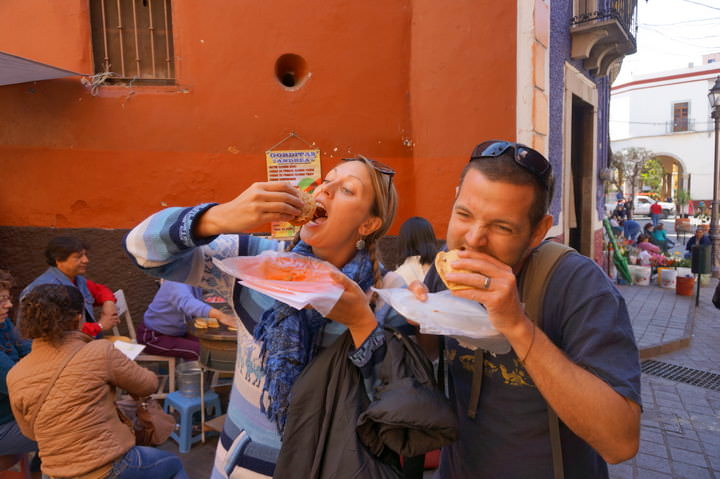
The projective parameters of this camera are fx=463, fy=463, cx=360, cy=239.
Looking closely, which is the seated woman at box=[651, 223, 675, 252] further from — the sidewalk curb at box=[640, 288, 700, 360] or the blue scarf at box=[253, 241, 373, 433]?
the blue scarf at box=[253, 241, 373, 433]

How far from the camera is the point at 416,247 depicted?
446cm

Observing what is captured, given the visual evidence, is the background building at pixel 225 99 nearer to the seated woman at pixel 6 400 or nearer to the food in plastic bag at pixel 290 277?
the seated woman at pixel 6 400

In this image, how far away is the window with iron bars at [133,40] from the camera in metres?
5.77

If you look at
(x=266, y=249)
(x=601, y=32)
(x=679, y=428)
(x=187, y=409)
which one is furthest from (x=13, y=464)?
(x=601, y=32)

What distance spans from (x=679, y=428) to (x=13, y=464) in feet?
19.2

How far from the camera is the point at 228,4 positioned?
5645 mm

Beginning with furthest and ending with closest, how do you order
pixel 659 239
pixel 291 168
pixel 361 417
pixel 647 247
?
pixel 659 239 → pixel 647 247 → pixel 291 168 → pixel 361 417

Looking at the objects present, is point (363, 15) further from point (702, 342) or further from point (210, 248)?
point (702, 342)

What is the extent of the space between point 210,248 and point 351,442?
34.4 inches

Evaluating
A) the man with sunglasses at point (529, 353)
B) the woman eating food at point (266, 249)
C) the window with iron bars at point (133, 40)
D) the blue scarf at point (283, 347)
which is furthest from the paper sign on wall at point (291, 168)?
the man with sunglasses at point (529, 353)

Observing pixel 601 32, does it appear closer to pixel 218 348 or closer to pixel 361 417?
pixel 218 348

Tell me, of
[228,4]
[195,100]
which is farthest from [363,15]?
[195,100]

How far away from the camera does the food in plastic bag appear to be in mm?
1299

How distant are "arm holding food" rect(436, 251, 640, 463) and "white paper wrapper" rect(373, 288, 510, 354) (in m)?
0.14
